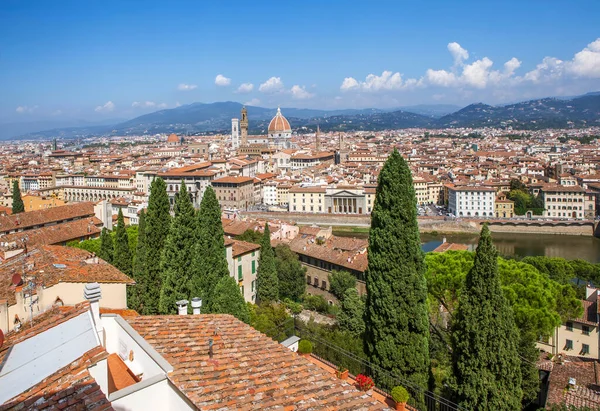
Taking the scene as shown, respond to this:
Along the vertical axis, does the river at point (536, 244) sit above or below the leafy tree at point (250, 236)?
below

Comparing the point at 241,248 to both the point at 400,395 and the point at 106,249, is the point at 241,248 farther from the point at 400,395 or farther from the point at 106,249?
the point at 400,395

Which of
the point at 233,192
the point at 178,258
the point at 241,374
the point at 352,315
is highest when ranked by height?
the point at 241,374

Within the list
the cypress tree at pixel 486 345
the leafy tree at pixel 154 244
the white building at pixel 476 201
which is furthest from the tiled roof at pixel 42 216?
the white building at pixel 476 201

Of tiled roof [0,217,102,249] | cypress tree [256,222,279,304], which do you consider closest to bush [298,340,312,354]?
cypress tree [256,222,279,304]

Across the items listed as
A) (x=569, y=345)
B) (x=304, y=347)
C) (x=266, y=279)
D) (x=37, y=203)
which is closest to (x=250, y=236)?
(x=266, y=279)

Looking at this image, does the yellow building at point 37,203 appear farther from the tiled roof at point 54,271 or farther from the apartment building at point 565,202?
the apartment building at point 565,202

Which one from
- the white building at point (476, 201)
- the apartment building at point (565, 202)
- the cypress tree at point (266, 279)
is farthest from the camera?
the white building at point (476, 201)

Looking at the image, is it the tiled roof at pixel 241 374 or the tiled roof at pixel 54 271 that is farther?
the tiled roof at pixel 54 271
